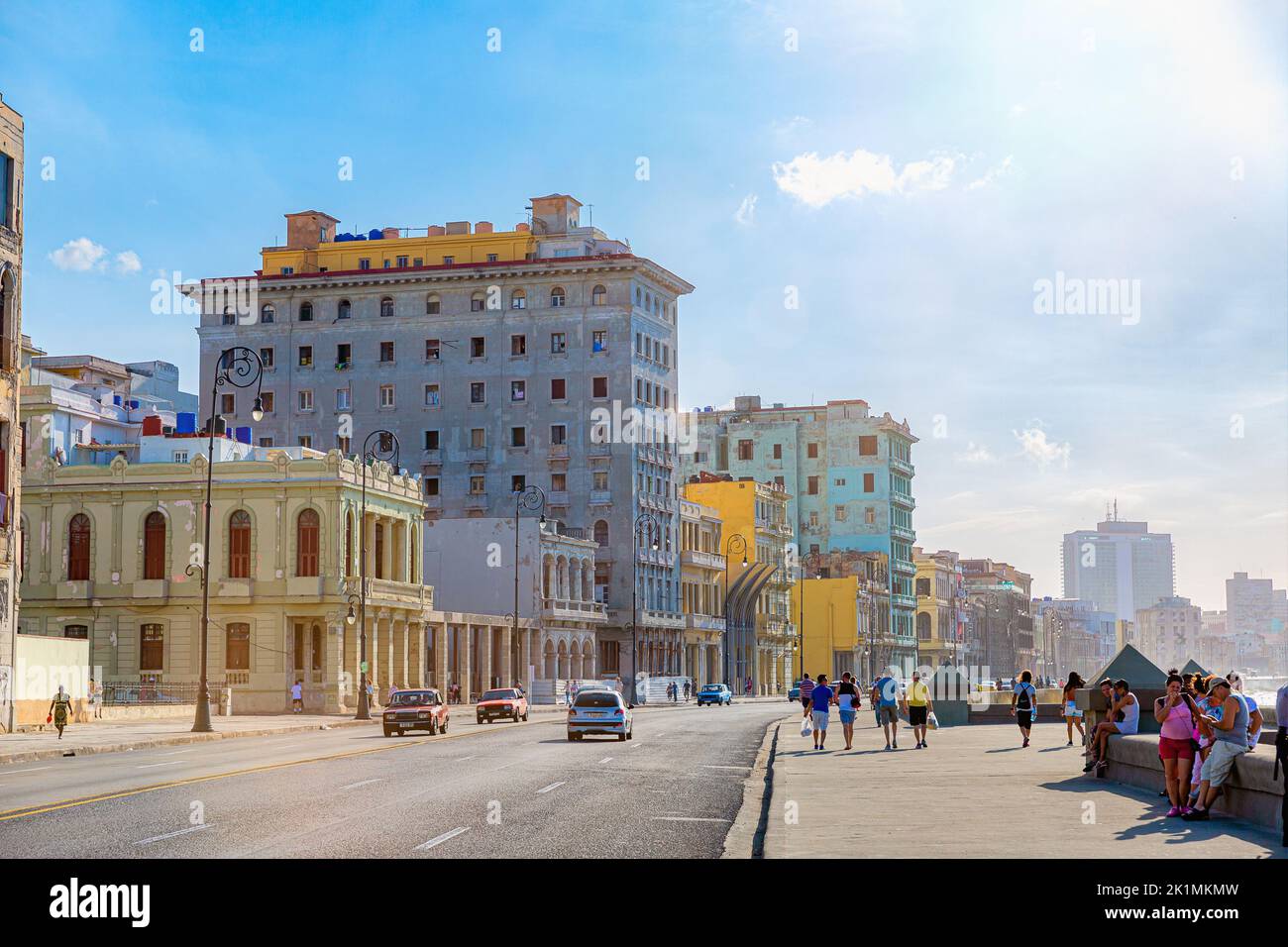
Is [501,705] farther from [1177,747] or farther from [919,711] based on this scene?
[1177,747]

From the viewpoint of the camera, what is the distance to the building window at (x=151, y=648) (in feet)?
231

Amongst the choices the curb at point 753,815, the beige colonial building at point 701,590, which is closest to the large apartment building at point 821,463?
the beige colonial building at point 701,590

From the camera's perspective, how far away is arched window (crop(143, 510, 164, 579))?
234 feet

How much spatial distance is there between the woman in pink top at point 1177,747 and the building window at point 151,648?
57.6 meters

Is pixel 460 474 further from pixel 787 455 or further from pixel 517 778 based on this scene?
pixel 517 778

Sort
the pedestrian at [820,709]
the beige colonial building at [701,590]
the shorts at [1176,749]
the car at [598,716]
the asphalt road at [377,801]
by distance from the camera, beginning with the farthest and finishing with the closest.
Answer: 1. the beige colonial building at [701,590]
2. the car at [598,716]
3. the pedestrian at [820,709]
4. the shorts at [1176,749]
5. the asphalt road at [377,801]

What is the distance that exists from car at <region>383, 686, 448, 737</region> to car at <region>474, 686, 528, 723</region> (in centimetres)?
915

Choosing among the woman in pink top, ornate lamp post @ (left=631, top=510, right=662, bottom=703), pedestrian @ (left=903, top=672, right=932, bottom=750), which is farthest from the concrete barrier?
ornate lamp post @ (left=631, top=510, right=662, bottom=703)

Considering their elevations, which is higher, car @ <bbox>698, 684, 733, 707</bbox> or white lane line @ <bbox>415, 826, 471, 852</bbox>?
white lane line @ <bbox>415, 826, 471, 852</bbox>

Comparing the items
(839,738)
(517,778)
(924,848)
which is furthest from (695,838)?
(839,738)

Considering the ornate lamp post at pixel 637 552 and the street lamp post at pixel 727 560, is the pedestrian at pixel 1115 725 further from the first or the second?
the street lamp post at pixel 727 560

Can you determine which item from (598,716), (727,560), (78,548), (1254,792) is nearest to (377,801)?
(1254,792)

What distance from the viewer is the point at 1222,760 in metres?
18.1

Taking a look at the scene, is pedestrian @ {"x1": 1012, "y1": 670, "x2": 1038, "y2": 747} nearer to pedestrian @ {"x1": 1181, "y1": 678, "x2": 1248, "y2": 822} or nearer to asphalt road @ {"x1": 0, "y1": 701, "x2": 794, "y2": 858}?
asphalt road @ {"x1": 0, "y1": 701, "x2": 794, "y2": 858}
